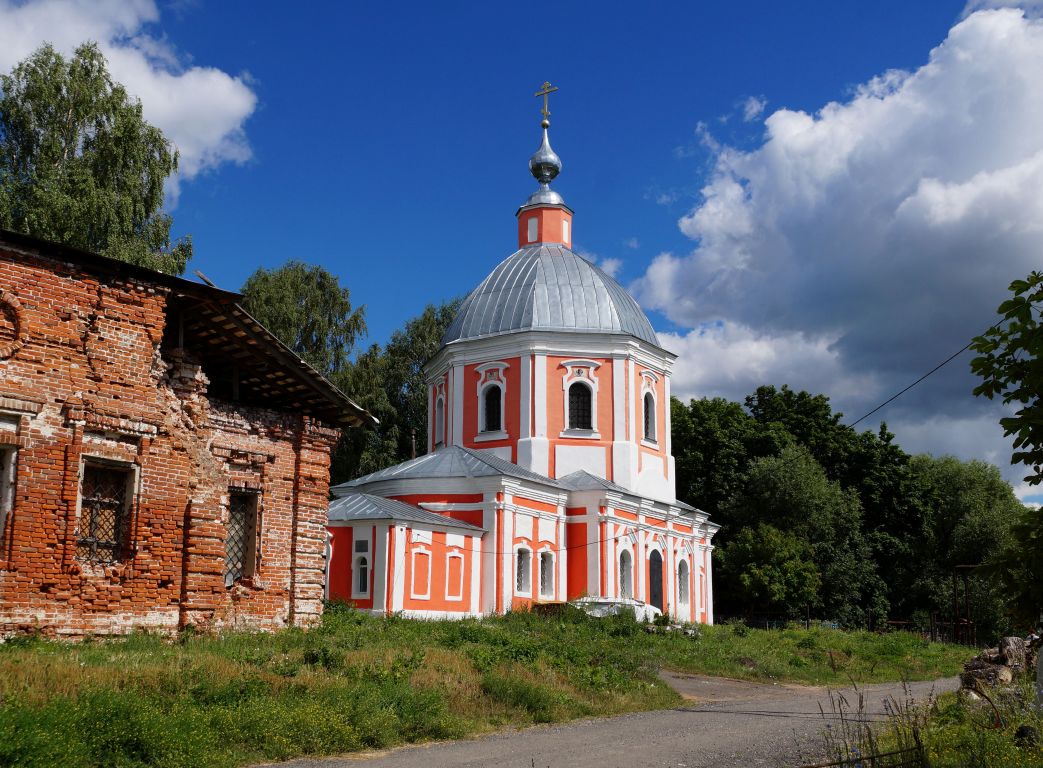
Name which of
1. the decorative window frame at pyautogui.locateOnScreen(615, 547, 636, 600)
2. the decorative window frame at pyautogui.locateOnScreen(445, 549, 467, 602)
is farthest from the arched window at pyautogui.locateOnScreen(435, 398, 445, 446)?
the decorative window frame at pyautogui.locateOnScreen(445, 549, 467, 602)

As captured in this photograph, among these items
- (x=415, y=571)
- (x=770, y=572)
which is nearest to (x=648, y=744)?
(x=415, y=571)

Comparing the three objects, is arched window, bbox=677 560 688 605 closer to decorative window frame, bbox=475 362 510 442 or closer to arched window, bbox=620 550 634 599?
arched window, bbox=620 550 634 599

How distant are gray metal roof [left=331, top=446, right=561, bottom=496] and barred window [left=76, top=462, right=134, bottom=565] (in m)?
15.5

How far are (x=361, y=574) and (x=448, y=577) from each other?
2.43 meters

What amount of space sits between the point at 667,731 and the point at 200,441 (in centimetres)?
694

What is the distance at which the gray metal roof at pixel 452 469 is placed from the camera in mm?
28188

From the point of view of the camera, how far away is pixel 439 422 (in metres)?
34.0

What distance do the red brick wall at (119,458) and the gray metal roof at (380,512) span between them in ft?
32.8

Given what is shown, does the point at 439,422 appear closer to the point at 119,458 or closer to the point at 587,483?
the point at 587,483

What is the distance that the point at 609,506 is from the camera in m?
29.6

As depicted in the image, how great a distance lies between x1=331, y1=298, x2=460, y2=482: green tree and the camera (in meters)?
41.1

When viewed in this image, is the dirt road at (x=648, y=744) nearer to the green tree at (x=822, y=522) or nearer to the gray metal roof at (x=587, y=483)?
the gray metal roof at (x=587, y=483)

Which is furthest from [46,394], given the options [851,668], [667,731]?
[851,668]

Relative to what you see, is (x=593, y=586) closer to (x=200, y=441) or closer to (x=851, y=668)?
(x=851, y=668)
